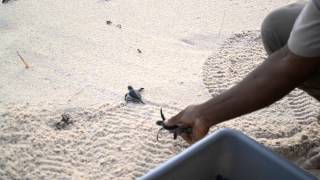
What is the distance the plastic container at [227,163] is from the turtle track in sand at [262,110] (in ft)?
1.06

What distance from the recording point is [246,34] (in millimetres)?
2080

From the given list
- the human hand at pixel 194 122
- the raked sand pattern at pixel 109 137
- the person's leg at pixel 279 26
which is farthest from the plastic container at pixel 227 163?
the person's leg at pixel 279 26

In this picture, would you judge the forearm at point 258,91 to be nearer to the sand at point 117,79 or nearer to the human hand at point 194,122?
the human hand at point 194,122

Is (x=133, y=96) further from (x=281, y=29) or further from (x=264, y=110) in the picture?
(x=281, y=29)

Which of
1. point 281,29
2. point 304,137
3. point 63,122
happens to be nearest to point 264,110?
point 304,137

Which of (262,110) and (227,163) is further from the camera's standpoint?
(262,110)

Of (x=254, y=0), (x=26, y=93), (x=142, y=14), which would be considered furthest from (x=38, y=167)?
(x=254, y=0)

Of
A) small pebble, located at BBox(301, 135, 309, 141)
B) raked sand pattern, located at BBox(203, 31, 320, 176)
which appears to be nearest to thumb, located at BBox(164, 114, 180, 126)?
raked sand pattern, located at BBox(203, 31, 320, 176)

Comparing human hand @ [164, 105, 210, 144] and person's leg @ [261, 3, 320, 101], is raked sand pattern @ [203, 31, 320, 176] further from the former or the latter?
human hand @ [164, 105, 210, 144]

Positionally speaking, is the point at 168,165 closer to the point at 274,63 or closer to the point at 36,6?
the point at 274,63

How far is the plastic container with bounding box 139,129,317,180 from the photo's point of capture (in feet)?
3.28

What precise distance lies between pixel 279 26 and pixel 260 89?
375mm

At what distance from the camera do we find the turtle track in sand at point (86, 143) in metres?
1.37

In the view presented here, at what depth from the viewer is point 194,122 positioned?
1.13m
